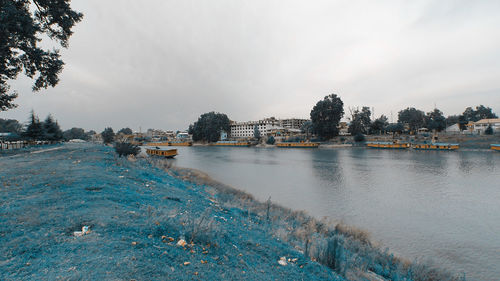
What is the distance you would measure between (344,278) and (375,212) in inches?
367

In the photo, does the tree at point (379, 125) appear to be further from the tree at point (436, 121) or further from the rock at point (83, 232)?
the rock at point (83, 232)

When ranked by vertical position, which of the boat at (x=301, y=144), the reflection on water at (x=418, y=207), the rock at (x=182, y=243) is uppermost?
the rock at (x=182, y=243)

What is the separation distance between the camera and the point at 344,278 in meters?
4.32

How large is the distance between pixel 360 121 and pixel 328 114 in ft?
42.7

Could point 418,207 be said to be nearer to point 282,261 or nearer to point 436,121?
point 282,261

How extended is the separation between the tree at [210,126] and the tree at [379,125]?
198 ft

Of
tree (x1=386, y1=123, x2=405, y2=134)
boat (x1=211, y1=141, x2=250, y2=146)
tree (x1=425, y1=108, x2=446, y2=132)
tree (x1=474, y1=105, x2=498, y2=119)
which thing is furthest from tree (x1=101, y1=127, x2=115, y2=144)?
tree (x1=474, y1=105, x2=498, y2=119)

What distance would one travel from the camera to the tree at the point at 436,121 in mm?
68206

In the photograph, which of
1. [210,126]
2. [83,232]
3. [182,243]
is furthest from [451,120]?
[83,232]

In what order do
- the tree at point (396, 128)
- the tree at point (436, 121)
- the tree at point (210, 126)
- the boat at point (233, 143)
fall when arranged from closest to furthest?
the tree at point (436, 121) < the tree at point (396, 128) < the boat at point (233, 143) < the tree at point (210, 126)

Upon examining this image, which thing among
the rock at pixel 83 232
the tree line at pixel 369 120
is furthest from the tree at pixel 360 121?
the rock at pixel 83 232

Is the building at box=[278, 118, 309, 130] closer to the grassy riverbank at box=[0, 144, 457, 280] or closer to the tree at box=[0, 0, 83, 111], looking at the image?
the tree at box=[0, 0, 83, 111]

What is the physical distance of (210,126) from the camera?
10338 centimetres

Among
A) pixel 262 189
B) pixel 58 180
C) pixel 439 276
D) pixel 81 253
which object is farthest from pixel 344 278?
pixel 262 189
